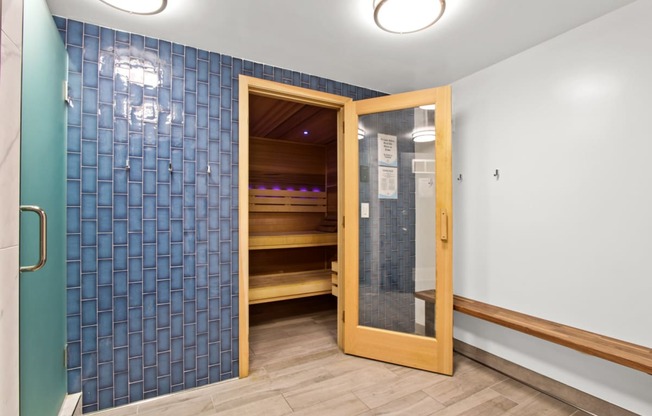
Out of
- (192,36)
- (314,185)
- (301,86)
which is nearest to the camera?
(192,36)

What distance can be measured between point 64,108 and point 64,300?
3.74 ft

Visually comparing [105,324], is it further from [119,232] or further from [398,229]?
[398,229]

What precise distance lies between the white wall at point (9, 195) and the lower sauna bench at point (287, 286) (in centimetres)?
217

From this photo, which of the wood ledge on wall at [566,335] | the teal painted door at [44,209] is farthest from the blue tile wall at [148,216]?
the wood ledge on wall at [566,335]

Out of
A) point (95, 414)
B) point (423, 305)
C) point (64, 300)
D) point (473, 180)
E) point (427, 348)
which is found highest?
point (473, 180)

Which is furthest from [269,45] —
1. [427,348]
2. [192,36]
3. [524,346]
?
[524,346]

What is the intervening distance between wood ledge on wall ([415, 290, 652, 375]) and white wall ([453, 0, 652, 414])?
3.1 inches

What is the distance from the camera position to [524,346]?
7.46 ft

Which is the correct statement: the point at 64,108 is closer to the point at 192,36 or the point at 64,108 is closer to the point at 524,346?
the point at 192,36

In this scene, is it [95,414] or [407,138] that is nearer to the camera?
[95,414]

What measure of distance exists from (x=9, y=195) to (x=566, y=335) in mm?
2674

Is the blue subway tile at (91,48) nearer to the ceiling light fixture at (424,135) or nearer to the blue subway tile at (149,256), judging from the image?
the blue subway tile at (149,256)

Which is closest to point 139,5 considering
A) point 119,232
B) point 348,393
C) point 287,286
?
point 119,232

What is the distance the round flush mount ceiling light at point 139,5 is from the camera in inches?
66.2
